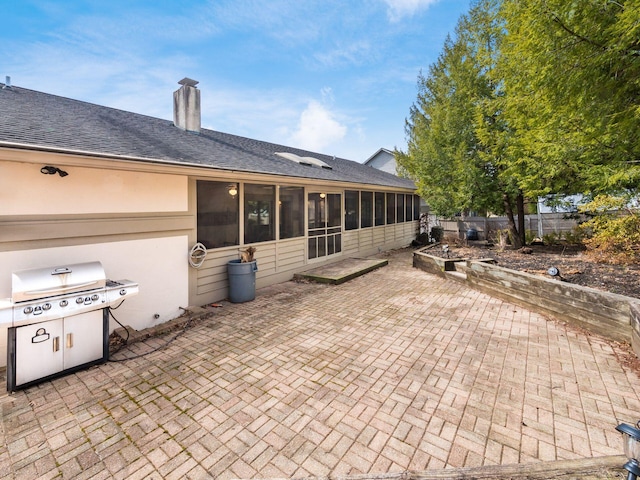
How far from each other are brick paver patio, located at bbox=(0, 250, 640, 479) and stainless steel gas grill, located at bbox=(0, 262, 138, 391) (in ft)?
0.63

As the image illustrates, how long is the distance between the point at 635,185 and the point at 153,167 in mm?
9269

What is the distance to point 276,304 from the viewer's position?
563cm

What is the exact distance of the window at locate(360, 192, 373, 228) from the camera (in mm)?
10539

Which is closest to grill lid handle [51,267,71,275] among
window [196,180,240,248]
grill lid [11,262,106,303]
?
grill lid [11,262,106,303]

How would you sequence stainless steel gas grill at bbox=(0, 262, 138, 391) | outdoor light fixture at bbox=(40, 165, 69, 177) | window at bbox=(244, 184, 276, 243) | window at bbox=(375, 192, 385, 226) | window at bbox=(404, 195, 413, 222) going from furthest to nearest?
window at bbox=(404, 195, 413, 222)
window at bbox=(375, 192, 385, 226)
window at bbox=(244, 184, 276, 243)
outdoor light fixture at bbox=(40, 165, 69, 177)
stainless steel gas grill at bbox=(0, 262, 138, 391)

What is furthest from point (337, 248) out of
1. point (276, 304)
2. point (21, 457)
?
point (21, 457)

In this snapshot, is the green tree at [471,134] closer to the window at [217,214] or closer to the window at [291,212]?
the window at [291,212]

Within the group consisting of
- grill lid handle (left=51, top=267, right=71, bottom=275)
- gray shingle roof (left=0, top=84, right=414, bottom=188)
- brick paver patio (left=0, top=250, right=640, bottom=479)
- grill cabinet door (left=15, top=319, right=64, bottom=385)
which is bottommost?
brick paver patio (left=0, top=250, right=640, bottom=479)

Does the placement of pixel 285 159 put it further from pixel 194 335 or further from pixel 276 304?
pixel 194 335

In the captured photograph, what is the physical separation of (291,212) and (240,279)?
96.0 inches

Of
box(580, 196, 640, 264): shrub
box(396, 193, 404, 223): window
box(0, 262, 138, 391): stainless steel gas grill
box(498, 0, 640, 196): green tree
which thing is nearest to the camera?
box(0, 262, 138, 391): stainless steel gas grill

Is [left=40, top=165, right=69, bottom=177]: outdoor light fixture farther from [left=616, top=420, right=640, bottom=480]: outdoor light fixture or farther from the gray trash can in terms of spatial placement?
[left=616, top=420, right=640, bottom=480]: outdoor light fixture

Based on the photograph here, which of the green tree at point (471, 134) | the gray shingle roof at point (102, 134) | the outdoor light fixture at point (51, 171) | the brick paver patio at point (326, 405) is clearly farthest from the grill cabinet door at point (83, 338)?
the green tree at point (471, 134)

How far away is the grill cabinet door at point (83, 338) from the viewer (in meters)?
3.23
